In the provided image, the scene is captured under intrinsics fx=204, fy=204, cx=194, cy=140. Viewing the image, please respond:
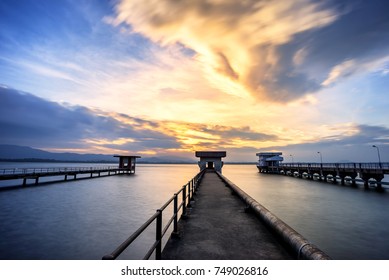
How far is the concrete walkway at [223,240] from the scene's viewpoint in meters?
4.29

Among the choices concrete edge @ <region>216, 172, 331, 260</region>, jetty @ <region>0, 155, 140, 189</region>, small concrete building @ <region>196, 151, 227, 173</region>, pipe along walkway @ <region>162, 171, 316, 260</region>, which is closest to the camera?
concrete edge @ <region>216, 172, 331, 260</region>

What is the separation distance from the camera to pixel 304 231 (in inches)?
564

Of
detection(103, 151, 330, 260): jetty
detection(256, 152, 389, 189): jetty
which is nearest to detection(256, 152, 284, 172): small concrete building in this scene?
detection(256, 152, 389, 189): jetty

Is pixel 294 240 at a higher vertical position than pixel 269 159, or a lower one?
lower

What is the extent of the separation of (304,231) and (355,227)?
4362mm

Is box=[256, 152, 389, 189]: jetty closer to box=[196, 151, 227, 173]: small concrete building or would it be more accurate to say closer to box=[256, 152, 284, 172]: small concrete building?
box=[256, 152, 284, 172]: small concrete building

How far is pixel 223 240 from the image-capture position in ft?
16.7

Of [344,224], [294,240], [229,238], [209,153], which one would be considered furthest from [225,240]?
[209,153]

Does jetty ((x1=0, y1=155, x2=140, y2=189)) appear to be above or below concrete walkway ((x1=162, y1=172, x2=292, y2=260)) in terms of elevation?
below

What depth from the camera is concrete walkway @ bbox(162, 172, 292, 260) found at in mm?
4293

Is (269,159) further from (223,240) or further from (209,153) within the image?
(223,240)

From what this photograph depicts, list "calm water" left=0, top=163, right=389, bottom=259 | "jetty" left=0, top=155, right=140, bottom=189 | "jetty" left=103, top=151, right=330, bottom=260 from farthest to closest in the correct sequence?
"jetty" left=0, top=155, right=140, bottom=189
"calm water" left=0, top=163, right=389, bottom=259
"jetty" left=103, top=151, right=330, bottom=260
